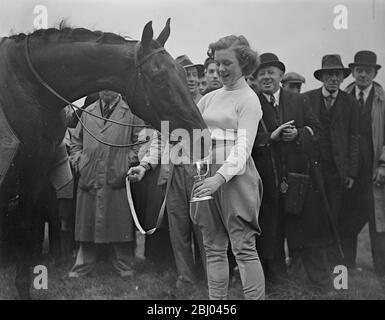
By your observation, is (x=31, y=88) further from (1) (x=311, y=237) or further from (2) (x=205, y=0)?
(1) (x=311, y=237)

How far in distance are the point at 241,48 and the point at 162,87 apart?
56 cm

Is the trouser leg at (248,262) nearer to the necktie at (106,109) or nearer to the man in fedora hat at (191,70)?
the man in fedora hat at (191,70)

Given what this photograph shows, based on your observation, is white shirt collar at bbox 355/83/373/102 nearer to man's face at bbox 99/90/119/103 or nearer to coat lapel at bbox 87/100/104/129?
man's face at bbox 99/90/119/103

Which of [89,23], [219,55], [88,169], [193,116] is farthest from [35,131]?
[219,55]

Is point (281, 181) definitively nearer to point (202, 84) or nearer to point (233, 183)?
point (233, 183)

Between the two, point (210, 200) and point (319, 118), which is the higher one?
point (319, 118)

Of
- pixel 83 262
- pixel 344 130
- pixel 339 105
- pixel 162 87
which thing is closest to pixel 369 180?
pixel 344 130

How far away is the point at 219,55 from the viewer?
3551mm

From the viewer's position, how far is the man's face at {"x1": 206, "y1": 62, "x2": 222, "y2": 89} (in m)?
4.15

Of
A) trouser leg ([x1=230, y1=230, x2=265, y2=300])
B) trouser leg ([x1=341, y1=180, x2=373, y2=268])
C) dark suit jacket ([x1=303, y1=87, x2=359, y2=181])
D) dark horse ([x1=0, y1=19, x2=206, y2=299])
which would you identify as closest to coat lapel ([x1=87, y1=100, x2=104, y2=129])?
dark horse ([x1=0, y1=19, x2=206, y2=299])

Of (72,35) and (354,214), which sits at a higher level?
(72,35)

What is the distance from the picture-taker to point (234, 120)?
3484mm
